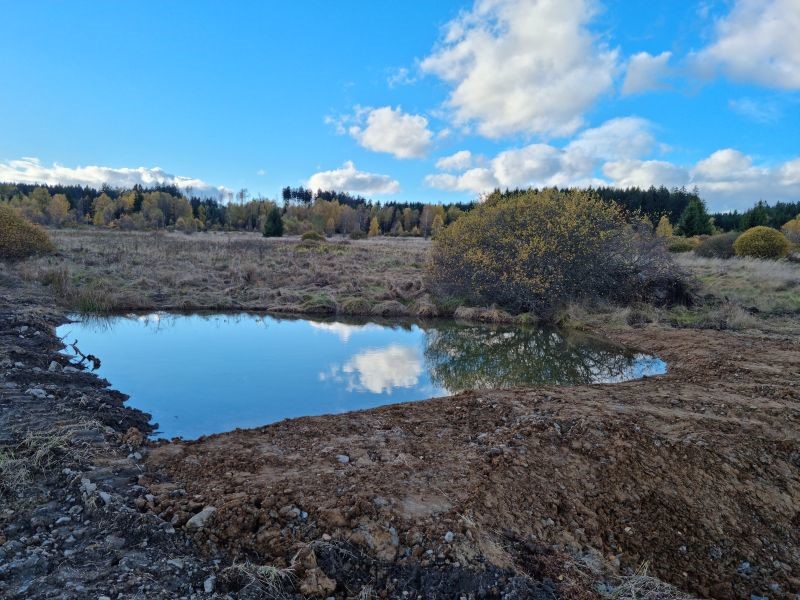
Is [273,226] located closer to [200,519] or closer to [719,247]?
[719,247]

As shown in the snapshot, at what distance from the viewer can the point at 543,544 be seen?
3.61 metres

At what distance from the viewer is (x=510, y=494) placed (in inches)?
164

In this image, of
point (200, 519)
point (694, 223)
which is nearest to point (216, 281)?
point (200, 519)

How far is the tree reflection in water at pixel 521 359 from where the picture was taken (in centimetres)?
945

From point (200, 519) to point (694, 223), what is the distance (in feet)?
191

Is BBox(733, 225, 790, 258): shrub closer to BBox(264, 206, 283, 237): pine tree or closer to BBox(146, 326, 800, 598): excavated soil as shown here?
BBox(146, 326, 800, 598): excavated soil

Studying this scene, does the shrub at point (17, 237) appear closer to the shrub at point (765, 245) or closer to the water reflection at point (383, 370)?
the water reflection at point (383, 370)

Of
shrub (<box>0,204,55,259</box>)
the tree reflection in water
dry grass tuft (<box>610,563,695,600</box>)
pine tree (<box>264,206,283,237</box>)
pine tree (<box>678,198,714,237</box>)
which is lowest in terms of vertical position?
the tree reflection in water

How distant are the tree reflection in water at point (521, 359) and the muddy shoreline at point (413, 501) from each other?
2702 millimetres

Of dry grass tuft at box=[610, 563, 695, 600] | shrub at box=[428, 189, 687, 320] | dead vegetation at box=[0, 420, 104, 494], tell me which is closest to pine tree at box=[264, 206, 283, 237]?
shrub at box=[428, 189, 687, 320]

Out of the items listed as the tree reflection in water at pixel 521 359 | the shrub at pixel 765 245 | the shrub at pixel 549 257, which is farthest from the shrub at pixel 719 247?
A: the tree reflection in water at pixel 521 359

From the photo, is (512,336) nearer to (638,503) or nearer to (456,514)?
(638,503)

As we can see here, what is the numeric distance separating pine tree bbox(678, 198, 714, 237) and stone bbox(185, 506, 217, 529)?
57609mm

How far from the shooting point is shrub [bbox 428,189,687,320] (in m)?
15.4
